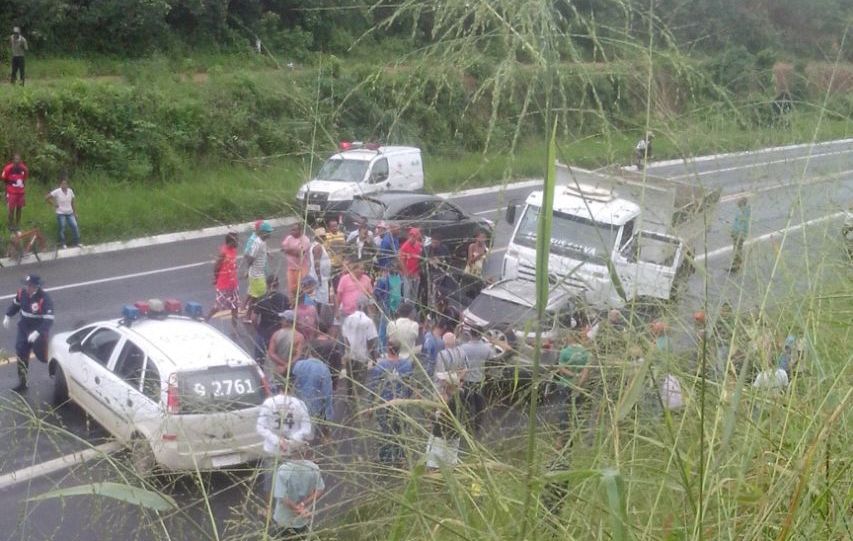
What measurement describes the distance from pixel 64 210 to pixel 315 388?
16499mm

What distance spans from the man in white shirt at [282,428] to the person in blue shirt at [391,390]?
7.3 inches

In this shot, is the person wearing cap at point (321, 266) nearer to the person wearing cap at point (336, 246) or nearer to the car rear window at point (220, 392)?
the person wearing cap at point (336, 246)

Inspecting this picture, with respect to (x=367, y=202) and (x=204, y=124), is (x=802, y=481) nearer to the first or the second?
(x=367, y=202)

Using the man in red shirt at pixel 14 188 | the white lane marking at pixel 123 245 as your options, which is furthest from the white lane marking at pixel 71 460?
the man in red shirt at pixel 14 188

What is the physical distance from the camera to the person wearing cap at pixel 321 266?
296cm

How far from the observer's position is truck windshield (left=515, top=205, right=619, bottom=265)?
8.06 ft

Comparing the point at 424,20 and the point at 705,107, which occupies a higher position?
the point at 424,20

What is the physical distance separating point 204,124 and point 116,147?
2192mm

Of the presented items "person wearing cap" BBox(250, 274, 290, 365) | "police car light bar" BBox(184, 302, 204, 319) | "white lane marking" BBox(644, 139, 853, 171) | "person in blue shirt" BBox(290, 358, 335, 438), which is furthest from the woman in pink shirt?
"police car light bar" BBox(184, 302, 204, 319)

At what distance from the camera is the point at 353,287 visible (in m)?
3.21

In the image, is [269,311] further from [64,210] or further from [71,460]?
[64,210]

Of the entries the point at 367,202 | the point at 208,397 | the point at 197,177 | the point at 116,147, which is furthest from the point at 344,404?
the point at 116,147

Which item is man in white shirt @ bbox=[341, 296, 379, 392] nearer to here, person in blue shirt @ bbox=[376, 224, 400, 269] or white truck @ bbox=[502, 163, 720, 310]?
person in blue shirt @ bbox=[376, 224, 400, 269]

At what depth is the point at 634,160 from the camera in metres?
2.77
